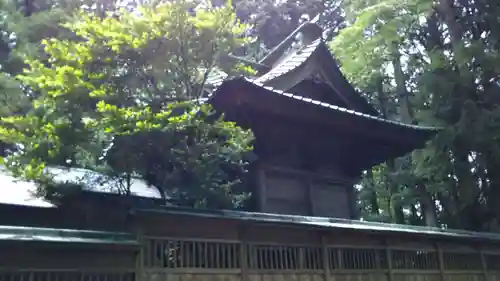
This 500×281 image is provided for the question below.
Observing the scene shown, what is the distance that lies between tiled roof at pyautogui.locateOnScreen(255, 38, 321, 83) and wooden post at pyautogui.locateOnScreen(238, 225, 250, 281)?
13.0 feet

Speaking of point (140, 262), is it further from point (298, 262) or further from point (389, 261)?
point (389, 261)

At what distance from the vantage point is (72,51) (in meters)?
8.01

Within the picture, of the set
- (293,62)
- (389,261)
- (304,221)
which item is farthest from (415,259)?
(293,62)

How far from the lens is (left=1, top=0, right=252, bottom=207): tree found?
729 centimetres

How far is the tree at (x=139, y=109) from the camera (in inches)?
287

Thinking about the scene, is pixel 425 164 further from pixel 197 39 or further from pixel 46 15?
pixel 46 15

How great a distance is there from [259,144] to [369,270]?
10.2 feet

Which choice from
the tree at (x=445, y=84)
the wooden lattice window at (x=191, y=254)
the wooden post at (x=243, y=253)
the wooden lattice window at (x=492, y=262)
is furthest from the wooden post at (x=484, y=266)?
the wooden lattice window at (x=191, y=254)

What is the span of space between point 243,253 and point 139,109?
258 cm

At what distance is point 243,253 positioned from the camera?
7434 mm

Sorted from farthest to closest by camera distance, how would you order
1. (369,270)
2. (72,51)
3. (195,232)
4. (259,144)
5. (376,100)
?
(376,100), (259,144), (369,270), (72,51), (195,232)

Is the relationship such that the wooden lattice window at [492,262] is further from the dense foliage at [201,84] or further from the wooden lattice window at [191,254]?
the wooden lattice window at [191,254]

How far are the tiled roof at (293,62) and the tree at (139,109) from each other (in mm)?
2432

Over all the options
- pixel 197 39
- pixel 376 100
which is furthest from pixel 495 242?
pixel 376 100
